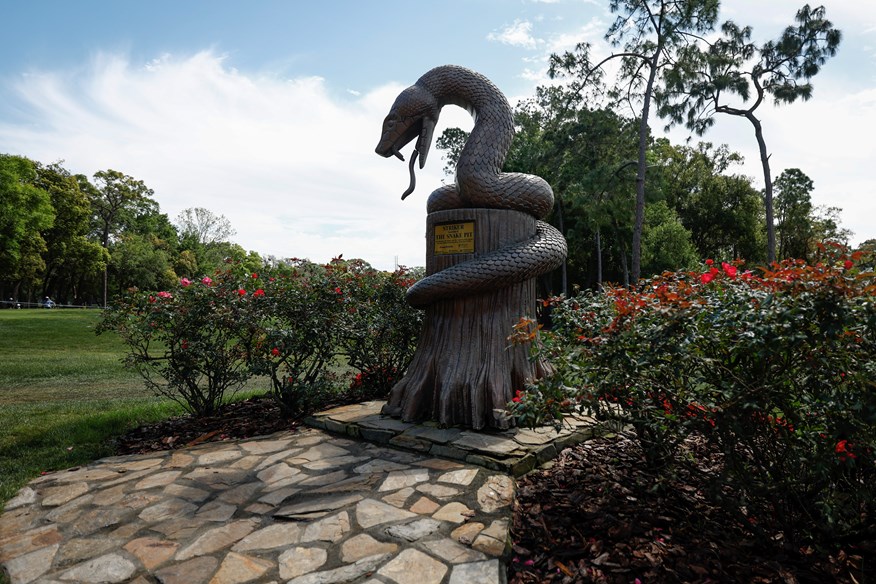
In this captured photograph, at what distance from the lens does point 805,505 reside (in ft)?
6.86

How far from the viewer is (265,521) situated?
2.49m

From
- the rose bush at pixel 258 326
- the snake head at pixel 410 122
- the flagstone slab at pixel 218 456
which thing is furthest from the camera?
the rose bush at pixel 258 326

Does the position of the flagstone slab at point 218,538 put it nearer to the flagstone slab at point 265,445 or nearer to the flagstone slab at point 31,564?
the flagstone slab at point 31,564

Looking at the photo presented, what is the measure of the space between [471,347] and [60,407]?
5.12 metres

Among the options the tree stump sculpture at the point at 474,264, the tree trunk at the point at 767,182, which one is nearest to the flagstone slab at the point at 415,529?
the tree stump sculpture at the point at 474,264

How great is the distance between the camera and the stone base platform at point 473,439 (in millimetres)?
3139

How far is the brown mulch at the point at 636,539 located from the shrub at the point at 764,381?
15 cm

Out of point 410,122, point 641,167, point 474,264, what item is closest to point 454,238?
point 474,264

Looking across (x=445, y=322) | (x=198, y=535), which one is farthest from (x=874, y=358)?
(x=198, y=535)

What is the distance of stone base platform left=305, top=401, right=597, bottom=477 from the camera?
3139mm

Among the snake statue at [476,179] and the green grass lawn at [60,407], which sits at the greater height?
the snake statue at [476,179]

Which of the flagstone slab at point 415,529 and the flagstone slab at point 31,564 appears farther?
the flagstone slab at point 415,529

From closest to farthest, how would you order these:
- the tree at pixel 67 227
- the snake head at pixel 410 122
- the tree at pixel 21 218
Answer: the snake head at pixel 410 122, the tree at pixel 21 218, the tree at pixel 67 227

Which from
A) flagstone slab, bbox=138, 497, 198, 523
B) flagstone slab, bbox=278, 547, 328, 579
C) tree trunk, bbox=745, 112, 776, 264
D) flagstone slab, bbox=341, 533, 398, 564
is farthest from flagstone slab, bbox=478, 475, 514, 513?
tree trunk, bbox=745, 112, 776, 264
